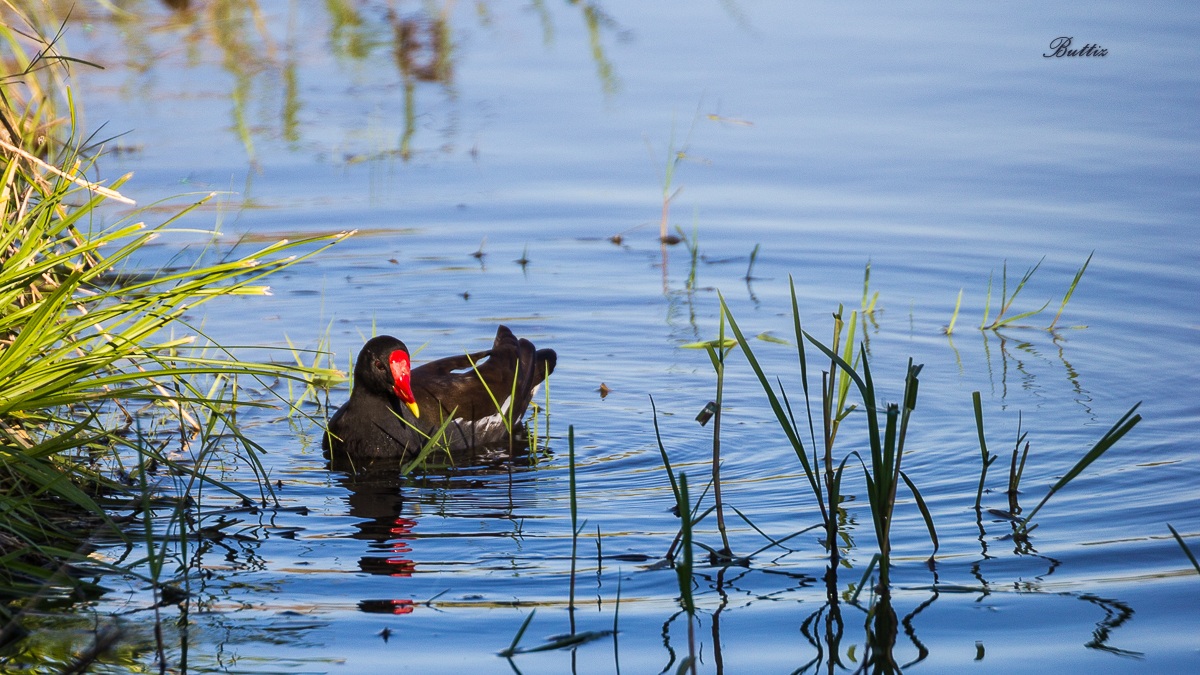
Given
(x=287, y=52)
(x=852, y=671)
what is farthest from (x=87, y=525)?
(x=287, y=52)

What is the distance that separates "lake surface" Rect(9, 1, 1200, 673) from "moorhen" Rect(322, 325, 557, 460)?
8.3 inches

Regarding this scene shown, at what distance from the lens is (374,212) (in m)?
9.67

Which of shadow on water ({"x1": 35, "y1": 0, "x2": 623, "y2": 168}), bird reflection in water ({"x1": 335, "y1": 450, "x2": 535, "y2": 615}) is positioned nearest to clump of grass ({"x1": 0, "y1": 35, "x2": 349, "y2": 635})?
bird reflection in water ({"x1": 335, "y1": 450, "x2": 535, "y2": 615})

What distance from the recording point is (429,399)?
6969 millimetres

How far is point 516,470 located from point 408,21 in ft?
29.3

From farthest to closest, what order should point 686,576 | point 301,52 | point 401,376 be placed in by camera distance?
point 301,52 → point 401,376 → point 686,576

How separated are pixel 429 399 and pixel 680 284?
2285 millimetres

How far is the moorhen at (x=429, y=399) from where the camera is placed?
21.5 ft

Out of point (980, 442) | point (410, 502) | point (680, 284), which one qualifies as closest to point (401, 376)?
point (410, 502)

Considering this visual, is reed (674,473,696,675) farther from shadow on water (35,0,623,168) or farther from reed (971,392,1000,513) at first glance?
shadow on water (35,0,623,168)

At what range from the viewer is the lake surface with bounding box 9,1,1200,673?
434cm

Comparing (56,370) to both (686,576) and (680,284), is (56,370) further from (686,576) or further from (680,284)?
(680,284)

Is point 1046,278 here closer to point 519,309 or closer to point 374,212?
point 519,309

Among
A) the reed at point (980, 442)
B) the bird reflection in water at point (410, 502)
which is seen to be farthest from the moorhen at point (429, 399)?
the reed at point (980, 442)
